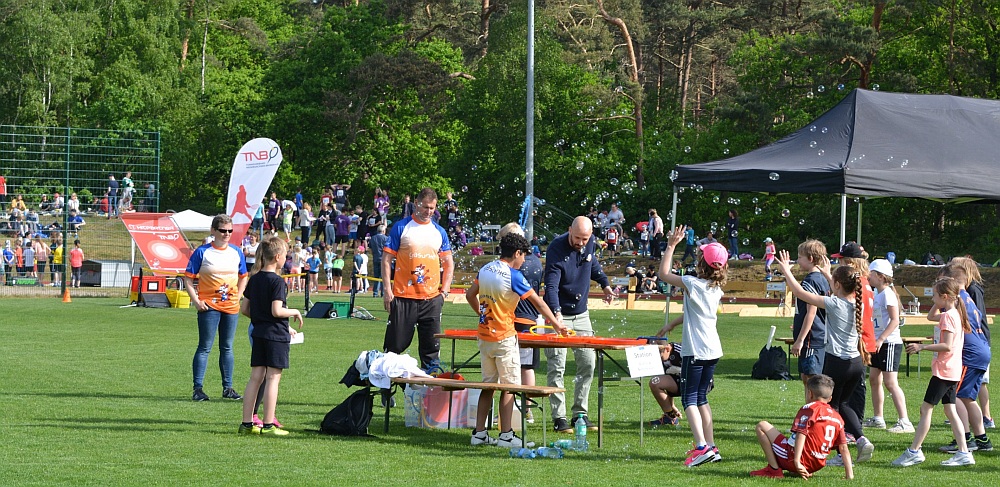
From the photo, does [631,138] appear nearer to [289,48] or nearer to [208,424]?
[289,48]

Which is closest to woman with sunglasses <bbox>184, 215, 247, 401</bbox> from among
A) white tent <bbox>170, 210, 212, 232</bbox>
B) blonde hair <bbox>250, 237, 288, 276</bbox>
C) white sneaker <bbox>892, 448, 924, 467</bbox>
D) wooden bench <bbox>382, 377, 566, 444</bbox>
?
blonde hair <bbox>250, 237, 288, 276</bbox>

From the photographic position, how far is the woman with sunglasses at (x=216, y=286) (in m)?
11.6

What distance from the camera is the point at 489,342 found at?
9.30 meters

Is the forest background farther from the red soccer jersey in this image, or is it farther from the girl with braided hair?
the red soccer jersey

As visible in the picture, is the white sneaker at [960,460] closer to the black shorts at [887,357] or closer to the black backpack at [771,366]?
the black shorts at [887,357]

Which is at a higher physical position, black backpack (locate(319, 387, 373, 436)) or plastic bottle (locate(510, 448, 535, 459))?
black backpack (locate(319, 387, 373, 436))

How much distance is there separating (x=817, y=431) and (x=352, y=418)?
12.4ft

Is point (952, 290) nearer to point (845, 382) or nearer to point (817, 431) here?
point (845, 382)

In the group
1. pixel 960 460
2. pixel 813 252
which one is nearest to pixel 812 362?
pixel 813 252

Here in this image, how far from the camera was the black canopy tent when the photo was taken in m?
15.5

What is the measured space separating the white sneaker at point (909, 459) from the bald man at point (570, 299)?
102 inches

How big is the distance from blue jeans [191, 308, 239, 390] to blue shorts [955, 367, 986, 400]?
6.60 metres

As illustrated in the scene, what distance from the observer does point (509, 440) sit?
935 centimetres

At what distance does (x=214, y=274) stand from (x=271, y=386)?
2.22 meters
